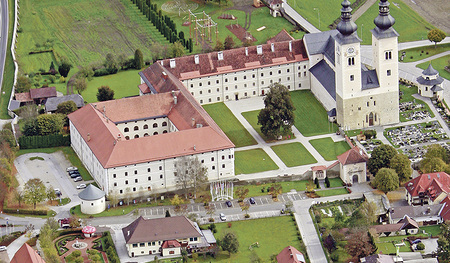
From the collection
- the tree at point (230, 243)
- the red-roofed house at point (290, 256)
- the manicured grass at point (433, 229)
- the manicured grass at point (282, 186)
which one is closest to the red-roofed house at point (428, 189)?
the manicured grass at point (433, 229)

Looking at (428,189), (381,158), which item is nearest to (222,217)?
(381,158)

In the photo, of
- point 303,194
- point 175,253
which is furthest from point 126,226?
point 303,194

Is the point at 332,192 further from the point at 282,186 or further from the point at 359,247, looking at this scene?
the point at 359,247

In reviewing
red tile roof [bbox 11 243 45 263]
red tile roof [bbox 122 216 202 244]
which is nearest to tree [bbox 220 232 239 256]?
red tile roof [bbox 122 216 202 244]

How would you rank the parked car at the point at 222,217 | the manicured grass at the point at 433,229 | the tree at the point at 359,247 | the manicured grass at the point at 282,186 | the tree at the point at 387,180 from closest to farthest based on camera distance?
the tree at the point at 359,247 < the manicured grass at the point at 433,229 < the parked car at the point at 222,217 < the tree at the point at 387,180 < the manicured grass at the point at 282,186

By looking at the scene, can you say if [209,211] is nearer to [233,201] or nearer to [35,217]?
[233,201]

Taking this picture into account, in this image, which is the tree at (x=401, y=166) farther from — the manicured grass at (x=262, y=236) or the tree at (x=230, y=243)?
the tree at (x=230, y=243)

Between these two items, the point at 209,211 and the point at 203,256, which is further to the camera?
the point at 209,211
